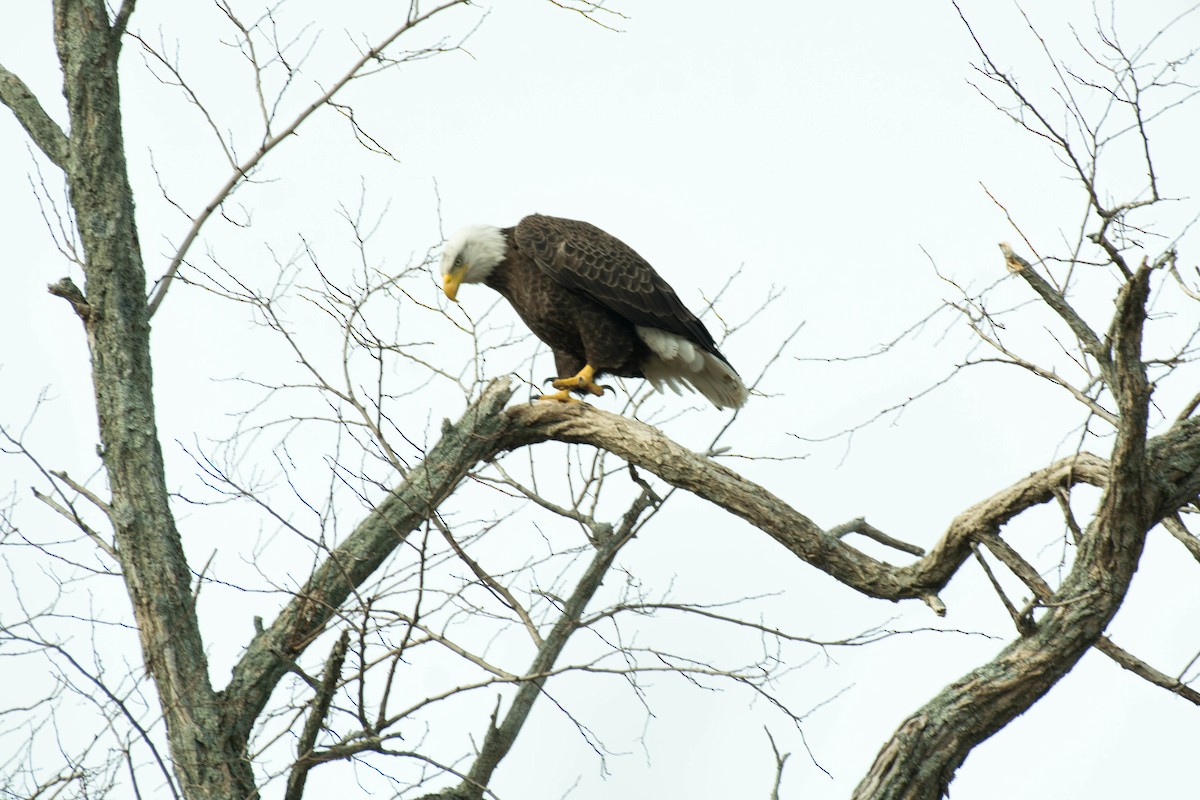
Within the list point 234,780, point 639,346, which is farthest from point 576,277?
point 234,780

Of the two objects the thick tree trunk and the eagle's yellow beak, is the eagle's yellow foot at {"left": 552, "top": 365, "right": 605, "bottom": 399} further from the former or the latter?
the thick tree trunk

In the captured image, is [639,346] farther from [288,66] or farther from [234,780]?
[234,780]

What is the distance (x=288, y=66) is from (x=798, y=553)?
279cm

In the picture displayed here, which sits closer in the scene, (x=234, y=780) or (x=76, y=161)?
(x=234, y=780)

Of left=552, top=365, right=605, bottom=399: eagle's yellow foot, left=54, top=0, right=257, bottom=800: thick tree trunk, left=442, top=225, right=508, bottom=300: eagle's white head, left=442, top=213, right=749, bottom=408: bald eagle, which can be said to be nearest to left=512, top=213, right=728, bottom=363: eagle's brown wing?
left=442, top=213, right=749, bottom=408: bald eagle

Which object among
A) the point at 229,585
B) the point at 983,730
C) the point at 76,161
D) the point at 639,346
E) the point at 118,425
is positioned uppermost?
the point at 76,161

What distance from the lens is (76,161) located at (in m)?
4.93

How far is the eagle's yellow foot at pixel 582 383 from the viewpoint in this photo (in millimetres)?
5645

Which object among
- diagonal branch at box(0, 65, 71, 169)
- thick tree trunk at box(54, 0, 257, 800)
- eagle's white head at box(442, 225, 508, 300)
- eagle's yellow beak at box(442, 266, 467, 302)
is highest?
diagonal branch at box(0, 65, 71, 169)

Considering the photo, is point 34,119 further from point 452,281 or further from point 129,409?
point 452,281

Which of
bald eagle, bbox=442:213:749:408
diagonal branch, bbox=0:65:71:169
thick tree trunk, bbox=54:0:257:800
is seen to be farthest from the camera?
bald eagle, bbox=442:213:749:408

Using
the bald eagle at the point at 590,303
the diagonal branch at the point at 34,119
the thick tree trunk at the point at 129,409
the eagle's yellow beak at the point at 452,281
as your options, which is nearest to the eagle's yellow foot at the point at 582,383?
the bald eagle at the point at 590,303

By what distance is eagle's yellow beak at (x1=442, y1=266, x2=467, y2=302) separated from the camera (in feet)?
19.5

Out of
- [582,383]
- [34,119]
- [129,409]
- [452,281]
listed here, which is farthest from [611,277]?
[34,119]
